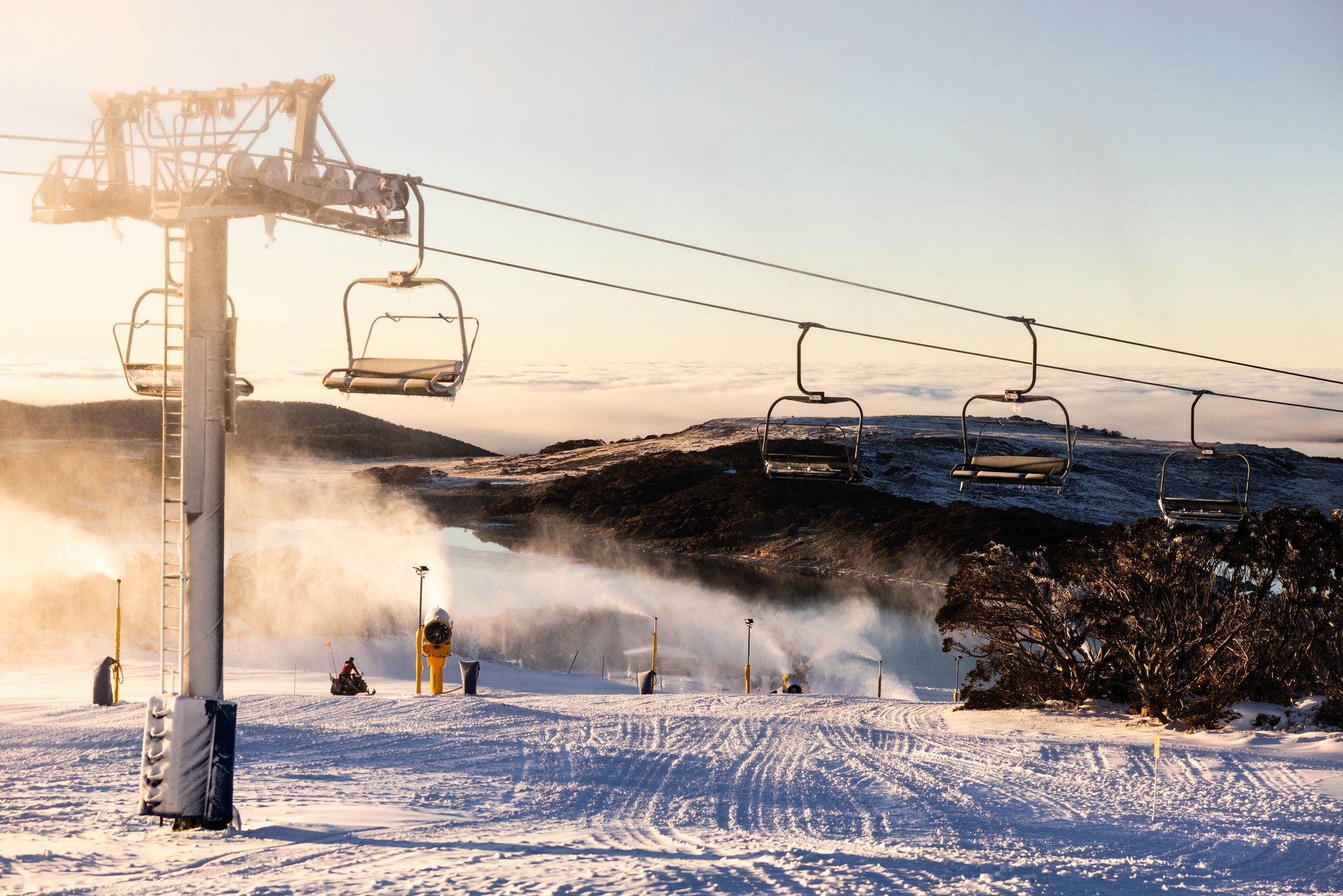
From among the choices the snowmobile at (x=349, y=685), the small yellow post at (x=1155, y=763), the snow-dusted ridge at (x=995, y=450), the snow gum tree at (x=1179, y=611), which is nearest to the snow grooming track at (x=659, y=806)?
the small yellow post at (x=1155, y=763)

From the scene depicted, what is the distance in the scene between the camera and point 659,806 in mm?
14953

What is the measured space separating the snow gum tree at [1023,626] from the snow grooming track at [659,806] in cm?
454

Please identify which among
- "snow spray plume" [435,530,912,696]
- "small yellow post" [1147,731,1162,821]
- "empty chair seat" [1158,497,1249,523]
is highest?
"empty chair seat" [1158,497,1249,523]

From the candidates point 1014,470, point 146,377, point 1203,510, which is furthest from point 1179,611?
point 146,377

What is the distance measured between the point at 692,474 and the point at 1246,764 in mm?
109323

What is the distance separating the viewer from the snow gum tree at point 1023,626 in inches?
1152

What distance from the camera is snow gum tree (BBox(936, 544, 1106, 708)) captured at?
2927 cm

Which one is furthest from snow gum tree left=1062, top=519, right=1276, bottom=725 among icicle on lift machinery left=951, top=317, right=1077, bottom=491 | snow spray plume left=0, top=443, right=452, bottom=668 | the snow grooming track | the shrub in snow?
snow spray plume left=0, top=443, right=452, bottom=668

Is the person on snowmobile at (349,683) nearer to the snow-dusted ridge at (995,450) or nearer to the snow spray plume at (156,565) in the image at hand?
the snow spray plume at (156,565)

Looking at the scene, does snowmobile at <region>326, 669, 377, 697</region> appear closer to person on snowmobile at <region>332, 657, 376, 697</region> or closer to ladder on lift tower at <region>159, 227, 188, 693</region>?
person on snowmobile at <region>332, 657, 376, 697</region>

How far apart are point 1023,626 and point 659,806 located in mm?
17877

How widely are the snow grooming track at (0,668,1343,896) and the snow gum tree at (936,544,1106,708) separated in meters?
4.54

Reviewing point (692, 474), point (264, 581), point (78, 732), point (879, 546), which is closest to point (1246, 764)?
point (78, 732)

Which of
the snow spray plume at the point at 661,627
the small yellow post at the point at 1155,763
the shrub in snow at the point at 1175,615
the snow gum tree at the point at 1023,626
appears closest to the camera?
the small yellow post at the point at 1155,763
